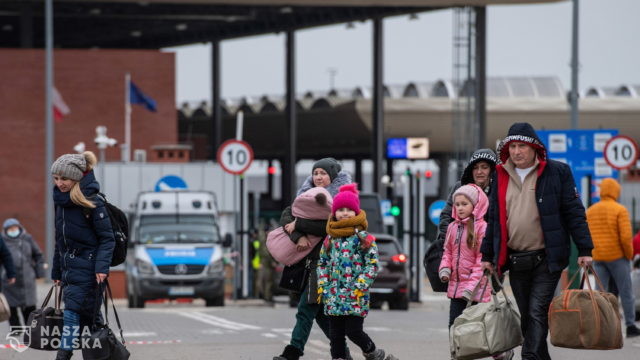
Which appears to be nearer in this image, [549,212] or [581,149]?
[549,212]

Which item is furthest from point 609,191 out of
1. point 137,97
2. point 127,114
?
point 127,114

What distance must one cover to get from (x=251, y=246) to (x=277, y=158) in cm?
6085

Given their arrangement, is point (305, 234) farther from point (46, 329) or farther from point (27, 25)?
point (27, 25)

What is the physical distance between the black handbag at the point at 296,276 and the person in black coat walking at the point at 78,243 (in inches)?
53.8

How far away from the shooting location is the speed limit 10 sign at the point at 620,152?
82.2ft

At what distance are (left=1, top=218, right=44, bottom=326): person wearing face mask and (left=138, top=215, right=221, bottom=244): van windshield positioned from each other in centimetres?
840

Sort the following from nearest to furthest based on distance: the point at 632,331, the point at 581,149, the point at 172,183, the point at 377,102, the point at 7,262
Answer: the point at 7,262, the point at 632,331, the point at 581,149, the point at 172,183, the point at 377,102

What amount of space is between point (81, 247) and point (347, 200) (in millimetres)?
1962

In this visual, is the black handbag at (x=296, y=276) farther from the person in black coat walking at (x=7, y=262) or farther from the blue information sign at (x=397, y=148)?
the blue information sign at (x=397, y=148)

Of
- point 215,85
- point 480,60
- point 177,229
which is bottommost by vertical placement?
point 177,229

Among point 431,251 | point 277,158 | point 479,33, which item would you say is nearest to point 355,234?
point 431,251

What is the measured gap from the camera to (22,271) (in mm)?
19062

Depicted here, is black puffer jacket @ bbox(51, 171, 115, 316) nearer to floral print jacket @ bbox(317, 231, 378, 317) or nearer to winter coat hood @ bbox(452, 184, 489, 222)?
floral print jacket @ bbox(317, 231, 378, 317)

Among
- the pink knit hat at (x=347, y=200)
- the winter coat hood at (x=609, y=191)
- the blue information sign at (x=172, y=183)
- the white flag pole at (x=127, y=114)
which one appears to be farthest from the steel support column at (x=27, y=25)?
the pink knit hat at (x=347, y=200)
